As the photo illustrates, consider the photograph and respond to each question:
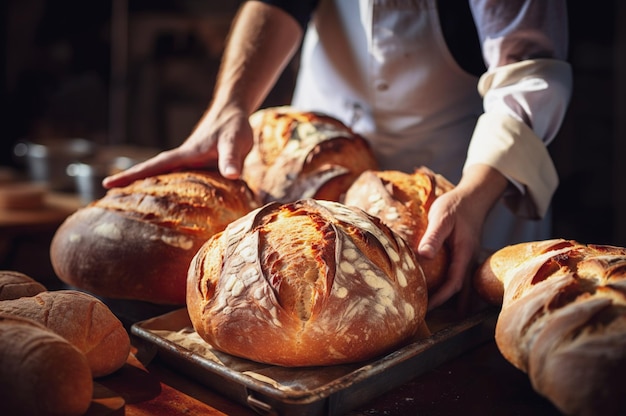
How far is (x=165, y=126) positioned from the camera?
5957 mm

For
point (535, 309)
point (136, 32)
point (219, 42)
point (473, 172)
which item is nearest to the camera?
point (535, 309)

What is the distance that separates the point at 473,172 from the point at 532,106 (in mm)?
255

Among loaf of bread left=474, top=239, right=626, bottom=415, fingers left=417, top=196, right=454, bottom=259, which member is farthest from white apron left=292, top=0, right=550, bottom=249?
loaf of bread left=474, top=239, right=626, bottom=415

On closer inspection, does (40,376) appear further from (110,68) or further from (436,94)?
(110,68)

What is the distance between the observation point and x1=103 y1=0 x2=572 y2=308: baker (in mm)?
1717

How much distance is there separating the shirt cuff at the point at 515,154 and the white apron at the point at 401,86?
413 mm

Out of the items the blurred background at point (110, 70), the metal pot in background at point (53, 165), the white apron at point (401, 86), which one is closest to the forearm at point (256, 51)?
the white apron at point (401, 86)

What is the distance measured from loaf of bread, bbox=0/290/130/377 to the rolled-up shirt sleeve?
101 cm

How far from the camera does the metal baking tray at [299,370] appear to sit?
3.55ft

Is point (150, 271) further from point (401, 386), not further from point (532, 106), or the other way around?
point (532, 106)

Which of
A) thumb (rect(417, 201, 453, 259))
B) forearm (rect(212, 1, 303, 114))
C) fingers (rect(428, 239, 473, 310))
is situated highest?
forearm (rect(212, 1, 303, 114))

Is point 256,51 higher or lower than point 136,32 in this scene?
higher

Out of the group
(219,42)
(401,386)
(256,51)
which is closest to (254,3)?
(256,51)

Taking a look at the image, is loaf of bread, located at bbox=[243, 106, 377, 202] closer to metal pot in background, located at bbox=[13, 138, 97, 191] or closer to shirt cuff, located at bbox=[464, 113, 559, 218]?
shirt cuff, located at bbox=[464, 113, 559, 218]
